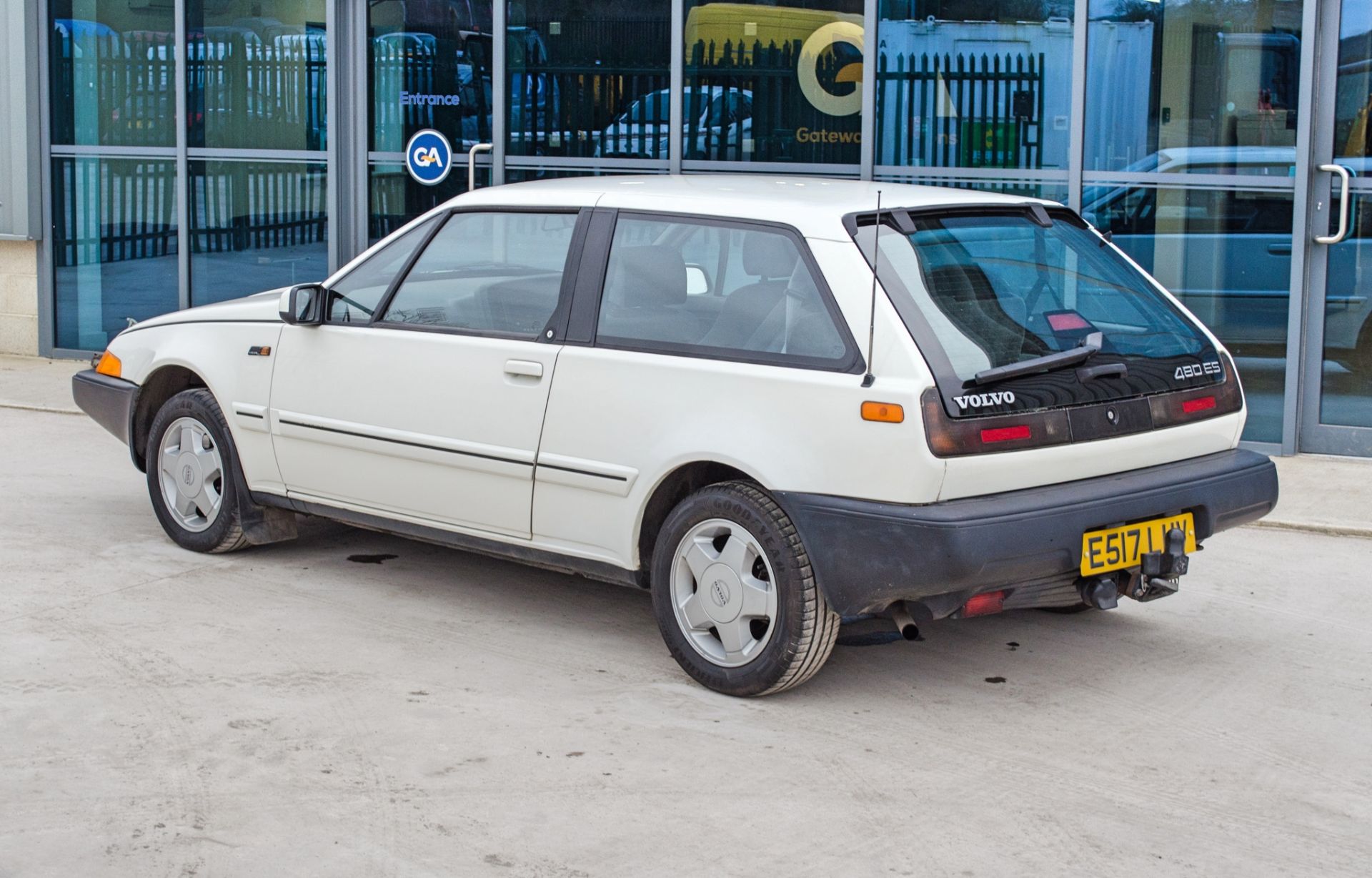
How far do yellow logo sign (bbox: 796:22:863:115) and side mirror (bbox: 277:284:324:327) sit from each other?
5.09m

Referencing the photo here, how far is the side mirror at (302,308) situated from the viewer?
6.34 meters

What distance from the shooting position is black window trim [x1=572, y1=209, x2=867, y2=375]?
16.1ft

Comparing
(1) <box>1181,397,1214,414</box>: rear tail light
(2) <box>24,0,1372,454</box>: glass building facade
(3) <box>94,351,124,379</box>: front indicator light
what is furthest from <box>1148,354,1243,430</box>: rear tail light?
(3) <box>94,351,124,379</box>: front indicator light

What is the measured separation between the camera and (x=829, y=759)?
4668mm

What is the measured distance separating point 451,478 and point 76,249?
8.19m

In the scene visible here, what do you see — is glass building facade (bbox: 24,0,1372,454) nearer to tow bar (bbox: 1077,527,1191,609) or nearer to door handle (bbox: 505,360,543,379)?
tow bar (bbox: 1077,527,1191,609)

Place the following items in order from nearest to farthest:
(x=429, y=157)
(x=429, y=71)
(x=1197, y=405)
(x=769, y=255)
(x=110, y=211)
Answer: (x=769, y=255) → (x=1197, y=405) → (x=429, y=157) → (x=429, y=71) → (x=110, y=211)

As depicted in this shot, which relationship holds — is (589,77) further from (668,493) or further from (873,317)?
(873,317)

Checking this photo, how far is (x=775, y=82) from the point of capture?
1072cm

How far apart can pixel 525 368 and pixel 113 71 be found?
27.9 ft

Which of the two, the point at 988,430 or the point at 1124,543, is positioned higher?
the point at 988,430

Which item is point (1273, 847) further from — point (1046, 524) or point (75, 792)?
point (75, 792)

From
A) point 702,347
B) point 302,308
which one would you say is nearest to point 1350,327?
point 702,347

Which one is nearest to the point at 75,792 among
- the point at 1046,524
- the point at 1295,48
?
the point at 1046,524
